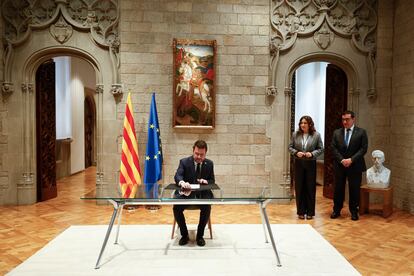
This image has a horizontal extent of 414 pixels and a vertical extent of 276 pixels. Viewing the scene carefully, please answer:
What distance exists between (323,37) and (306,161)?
2.74 meters

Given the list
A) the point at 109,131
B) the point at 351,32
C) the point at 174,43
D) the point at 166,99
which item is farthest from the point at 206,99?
the point at 351,32

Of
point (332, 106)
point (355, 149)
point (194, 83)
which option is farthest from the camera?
point (332, 106)

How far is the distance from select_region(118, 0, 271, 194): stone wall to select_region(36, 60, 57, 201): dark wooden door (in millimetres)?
1775

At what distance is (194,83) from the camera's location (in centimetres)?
713

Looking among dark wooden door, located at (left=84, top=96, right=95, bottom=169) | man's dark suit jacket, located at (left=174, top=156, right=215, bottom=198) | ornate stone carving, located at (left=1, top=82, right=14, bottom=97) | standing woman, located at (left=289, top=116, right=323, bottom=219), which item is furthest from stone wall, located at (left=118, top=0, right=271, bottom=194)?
dark wooden door, located at (left=84, top=96, right=95, bottom=169)

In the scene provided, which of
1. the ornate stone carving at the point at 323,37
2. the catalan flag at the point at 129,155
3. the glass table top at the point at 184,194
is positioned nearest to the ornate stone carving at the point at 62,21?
the catalan flag at the point at 129,155

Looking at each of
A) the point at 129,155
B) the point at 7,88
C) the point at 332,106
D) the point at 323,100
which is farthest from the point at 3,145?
the point at 323,100

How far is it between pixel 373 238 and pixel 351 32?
163 inches

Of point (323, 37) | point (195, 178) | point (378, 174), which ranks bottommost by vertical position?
point (378, 174)

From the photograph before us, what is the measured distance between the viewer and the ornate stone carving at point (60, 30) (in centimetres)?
697

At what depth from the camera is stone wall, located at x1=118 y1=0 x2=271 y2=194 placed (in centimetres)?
707

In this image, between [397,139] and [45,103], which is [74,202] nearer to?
[45,103]

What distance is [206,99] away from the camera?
7.16 m

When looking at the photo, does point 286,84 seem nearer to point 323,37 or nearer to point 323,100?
point 323,37
